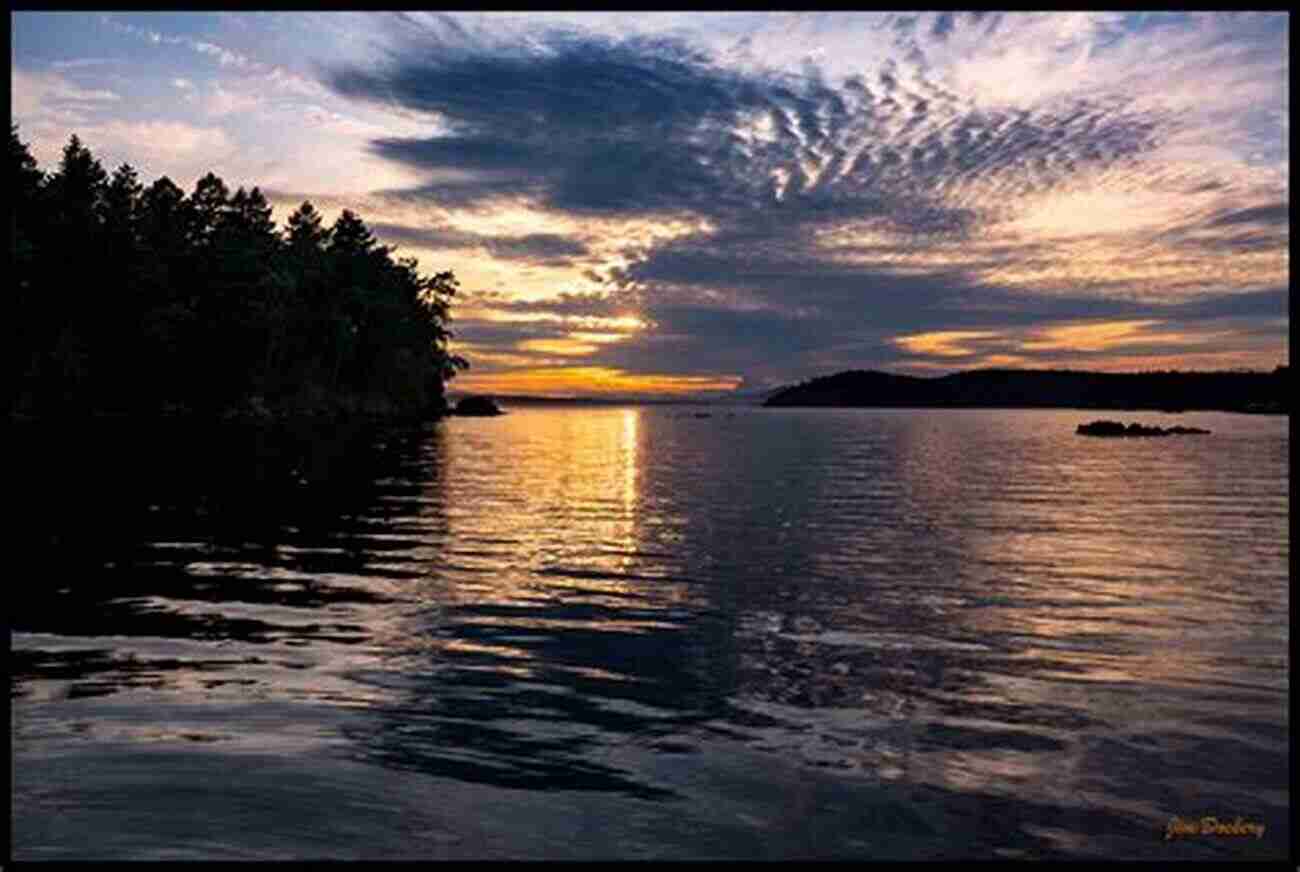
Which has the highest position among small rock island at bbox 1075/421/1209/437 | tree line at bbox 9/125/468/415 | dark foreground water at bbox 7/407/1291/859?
tree line at bbox 9/125/468/415

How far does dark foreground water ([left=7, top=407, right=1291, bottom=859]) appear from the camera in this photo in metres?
9.23

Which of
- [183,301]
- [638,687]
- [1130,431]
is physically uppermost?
[183,301]

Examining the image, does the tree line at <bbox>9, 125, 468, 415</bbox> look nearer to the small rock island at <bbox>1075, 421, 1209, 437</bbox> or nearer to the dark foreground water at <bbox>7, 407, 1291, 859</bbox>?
the dark foreground water at <bbox>7, 407, 1291, 859</bbox>

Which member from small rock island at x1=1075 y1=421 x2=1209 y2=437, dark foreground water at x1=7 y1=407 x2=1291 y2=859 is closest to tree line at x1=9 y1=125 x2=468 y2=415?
dark foreground water at x1=7 y1=407 x2=1291 y2=859

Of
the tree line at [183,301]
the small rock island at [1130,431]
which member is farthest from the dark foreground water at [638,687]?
the small rock island at [1130,431]

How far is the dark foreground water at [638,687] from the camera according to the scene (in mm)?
9234

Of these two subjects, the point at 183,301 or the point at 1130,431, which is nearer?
the point at 183,301

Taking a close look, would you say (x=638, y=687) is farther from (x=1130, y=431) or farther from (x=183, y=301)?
(x=1130, y=431)

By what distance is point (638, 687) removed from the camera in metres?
13.9

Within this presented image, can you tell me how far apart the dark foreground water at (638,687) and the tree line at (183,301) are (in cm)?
6469

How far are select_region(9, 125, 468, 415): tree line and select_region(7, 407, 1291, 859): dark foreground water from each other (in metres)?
64.7

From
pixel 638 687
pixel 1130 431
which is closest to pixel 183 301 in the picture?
pixel 638 687

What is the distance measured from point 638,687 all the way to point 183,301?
106462mm
